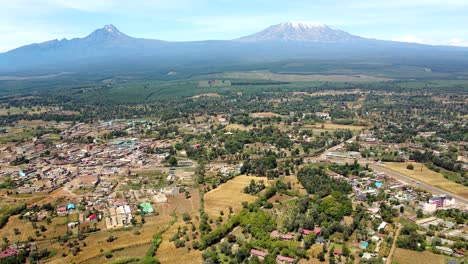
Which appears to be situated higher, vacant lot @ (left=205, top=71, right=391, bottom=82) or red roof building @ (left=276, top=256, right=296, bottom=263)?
vacant lot @ (left=205, top=71, right=391, bottom=82)

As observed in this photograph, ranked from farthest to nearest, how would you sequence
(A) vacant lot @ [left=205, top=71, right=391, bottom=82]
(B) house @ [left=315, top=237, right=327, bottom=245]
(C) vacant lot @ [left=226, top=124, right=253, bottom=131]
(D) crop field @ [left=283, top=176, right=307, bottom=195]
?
(A) vacant lot @ [left=205, top=71, right=391, bottom=82] → (C) vacant lot @ [left=226, top=124, right=253, bottom=131] → (D) crop field @ [left=283, top=176, right=307, bottom=195] → (B) house @ [left=315, top=237, right=327, bottom=245]

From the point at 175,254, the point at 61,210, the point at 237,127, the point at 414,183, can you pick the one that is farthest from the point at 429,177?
the point at 61,210

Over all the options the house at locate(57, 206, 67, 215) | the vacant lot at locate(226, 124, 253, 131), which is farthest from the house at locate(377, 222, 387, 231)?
the vacant lot at locate(226, 124, 253, 131)

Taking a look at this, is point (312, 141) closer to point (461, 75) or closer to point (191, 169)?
point (191, 169)

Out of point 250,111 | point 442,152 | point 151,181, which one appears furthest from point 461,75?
point 151,181

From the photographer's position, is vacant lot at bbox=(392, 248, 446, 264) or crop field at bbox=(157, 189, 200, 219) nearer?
vacant lot at bbox=(392, 248, 446, 264)

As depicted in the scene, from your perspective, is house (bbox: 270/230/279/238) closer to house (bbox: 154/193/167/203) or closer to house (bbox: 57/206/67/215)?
house (bbox: 154/193/167/203)

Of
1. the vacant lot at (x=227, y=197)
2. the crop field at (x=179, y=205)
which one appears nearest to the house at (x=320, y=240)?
the vacant lot at (x=227, y=197)
